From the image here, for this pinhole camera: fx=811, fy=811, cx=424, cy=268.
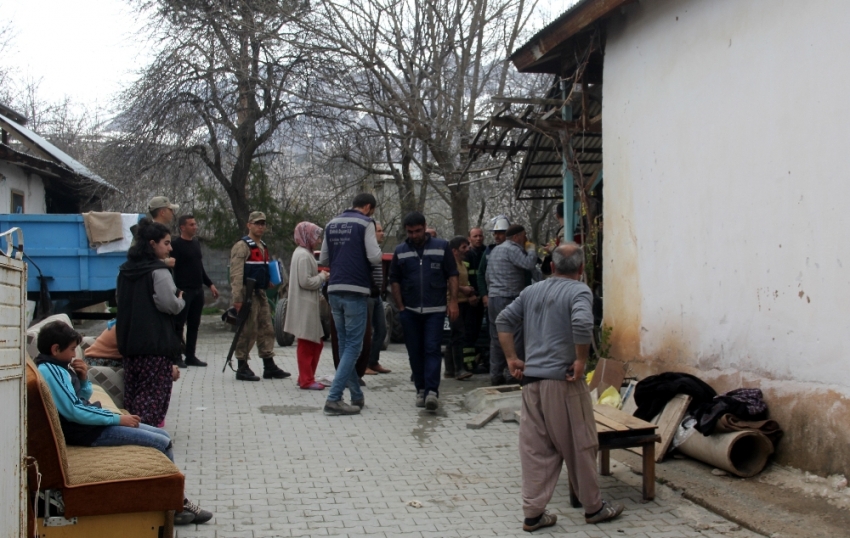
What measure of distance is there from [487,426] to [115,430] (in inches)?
143

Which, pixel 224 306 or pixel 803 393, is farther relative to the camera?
pixel 224 306

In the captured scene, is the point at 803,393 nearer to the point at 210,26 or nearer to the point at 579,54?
the point at 579,54

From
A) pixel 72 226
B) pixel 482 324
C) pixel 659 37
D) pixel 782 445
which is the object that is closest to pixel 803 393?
pixel 782 445

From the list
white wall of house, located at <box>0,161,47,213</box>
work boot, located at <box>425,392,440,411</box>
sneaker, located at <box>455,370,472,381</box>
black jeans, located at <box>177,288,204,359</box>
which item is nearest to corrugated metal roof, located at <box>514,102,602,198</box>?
sneaker, located at <box>455,370,472,381</box>

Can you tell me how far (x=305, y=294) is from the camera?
8.64m

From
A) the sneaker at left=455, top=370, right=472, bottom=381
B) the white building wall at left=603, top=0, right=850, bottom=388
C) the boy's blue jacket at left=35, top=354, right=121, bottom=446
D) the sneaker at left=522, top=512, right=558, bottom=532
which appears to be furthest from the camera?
the sneaker at left=455, top=370, right=472, bottom=381

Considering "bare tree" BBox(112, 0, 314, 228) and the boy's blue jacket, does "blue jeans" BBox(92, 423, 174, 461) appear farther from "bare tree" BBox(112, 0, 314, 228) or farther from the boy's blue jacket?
"bare tree" BBox(112, 0, 314, 228)

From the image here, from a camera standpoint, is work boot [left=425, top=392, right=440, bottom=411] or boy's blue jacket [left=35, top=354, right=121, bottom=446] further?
work boot [left=425, top=392, right=440, bottom=411]

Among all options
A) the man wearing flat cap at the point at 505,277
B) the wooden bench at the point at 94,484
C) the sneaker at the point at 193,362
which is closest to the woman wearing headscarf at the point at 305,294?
the man wearing flat cap at the point at 505,277

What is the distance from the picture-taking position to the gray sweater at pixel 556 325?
4594mm

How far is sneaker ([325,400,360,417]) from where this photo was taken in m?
7.60

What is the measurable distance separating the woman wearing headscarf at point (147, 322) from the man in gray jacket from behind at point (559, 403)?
8.71 feet

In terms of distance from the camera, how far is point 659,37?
23.3ft

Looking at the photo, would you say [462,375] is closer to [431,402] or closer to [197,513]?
[431,402]
